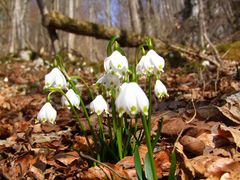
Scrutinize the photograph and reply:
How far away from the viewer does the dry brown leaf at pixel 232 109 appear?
2.15 m

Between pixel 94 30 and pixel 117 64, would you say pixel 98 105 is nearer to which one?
pixel 117 64

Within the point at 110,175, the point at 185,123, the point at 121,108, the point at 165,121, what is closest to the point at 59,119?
the point at 165,121

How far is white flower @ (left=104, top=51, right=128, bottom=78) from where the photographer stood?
1.54 metres

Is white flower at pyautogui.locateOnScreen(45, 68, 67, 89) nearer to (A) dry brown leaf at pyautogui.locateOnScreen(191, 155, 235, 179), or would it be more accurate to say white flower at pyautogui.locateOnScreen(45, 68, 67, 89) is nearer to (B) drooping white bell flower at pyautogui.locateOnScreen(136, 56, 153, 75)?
(B) drooping white bell flower at pyautogui.locateOnScreen(136, 56, 153, 75)

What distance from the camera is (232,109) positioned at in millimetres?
2207

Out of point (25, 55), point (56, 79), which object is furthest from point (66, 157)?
point (25, 55)

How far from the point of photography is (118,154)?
1.90m

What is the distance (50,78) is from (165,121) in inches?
36.0

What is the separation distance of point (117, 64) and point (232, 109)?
986 millimetres

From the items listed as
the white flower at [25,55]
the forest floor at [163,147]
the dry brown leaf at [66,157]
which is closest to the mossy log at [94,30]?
the white flower at [25,55]

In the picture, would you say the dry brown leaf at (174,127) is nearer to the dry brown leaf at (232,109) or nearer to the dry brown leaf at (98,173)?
the dry brown leaf at (232,109)

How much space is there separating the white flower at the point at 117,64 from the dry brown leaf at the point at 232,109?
89cm

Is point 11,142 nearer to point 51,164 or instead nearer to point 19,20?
point 51,164

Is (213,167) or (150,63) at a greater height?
(150,63)
